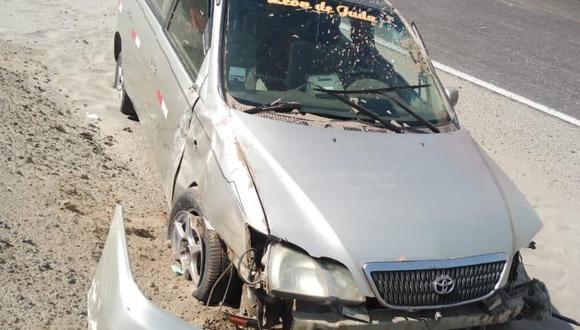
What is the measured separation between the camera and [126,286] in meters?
3.23

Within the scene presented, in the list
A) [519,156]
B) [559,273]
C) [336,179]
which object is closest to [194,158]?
[336,179]

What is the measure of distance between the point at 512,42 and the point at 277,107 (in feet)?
29.8

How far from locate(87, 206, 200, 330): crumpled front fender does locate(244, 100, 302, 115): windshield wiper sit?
1335mm

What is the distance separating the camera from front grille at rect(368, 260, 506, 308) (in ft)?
12.2

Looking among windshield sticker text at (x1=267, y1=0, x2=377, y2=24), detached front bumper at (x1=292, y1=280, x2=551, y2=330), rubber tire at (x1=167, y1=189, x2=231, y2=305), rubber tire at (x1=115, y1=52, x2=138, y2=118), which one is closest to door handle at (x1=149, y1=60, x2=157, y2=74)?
windshield sticker text at (x1=267, y1=0, x2=377, y2=24)

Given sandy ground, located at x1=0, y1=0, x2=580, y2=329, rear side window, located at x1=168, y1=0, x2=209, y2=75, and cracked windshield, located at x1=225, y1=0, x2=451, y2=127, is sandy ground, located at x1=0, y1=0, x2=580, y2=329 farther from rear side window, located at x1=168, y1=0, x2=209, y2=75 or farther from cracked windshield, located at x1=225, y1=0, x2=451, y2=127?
cracked windshield, located at x1=225, y1=0, x2=451, y2=127

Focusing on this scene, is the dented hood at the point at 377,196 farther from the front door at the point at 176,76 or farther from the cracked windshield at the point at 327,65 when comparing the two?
the front door at the point at 176,76

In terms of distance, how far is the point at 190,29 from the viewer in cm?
546

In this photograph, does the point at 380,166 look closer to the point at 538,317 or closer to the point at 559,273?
the point at 538,317

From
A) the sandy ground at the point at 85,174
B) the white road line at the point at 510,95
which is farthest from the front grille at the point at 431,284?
the white road line at the point at 510,95

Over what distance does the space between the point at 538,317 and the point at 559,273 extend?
1797 mm

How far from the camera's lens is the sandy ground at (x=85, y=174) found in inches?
179

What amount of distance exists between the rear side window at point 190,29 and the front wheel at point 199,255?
1072mm

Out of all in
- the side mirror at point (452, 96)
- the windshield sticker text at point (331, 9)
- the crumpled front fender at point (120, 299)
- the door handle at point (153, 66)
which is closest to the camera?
the crumpled front fender at point (120, 299)
